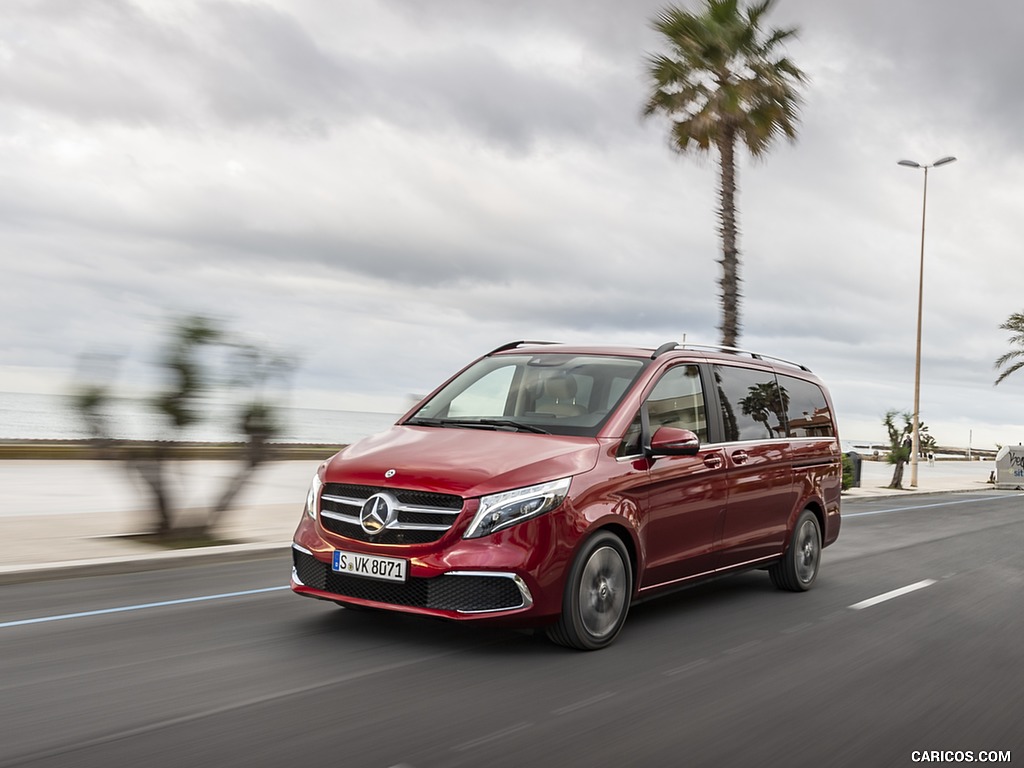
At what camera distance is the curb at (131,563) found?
8.22 m

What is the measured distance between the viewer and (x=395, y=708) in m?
4.82

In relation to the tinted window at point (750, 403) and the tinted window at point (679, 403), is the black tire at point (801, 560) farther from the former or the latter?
the tinted window at point (679, 403)

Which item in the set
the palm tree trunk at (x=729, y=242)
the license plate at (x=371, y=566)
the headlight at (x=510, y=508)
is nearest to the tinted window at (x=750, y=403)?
the headlight at (x=510, y=508)

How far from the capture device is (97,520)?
40.6ft

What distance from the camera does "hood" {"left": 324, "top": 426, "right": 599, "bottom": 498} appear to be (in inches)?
225

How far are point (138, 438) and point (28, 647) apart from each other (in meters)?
4.65

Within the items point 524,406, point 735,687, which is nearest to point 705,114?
point 524,406

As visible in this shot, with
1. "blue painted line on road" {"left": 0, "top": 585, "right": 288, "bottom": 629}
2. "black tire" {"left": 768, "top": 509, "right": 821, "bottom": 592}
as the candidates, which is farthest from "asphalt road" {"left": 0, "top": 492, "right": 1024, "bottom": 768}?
"black tire" {"left": 768, "top": 509, "right": 821, "bottom": 592}

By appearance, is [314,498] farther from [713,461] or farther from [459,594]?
[713,461]

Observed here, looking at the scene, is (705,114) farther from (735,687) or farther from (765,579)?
(735,687)

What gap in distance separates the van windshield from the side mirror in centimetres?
34

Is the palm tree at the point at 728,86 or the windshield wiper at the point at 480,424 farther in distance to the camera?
the palm tree at the point at 728,86

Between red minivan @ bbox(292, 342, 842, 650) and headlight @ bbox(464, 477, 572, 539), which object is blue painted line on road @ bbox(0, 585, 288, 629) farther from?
headlight @ bbox(464, 477, 572, 539)

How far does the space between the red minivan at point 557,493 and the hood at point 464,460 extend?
11 mm
